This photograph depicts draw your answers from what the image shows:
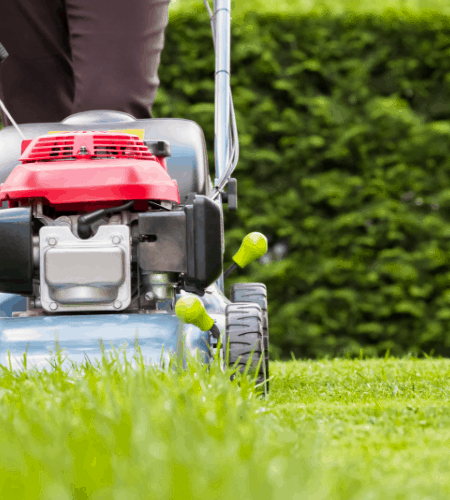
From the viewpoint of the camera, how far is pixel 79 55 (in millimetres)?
2453

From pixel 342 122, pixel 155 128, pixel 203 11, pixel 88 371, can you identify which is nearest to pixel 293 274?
pixel 342 122

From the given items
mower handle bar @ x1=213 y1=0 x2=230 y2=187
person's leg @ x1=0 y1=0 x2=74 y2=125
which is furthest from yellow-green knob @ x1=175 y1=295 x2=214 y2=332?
person's leg @ x1=0 y1=0 x2=74 y2=125

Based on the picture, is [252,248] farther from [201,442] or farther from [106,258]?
[201,442]

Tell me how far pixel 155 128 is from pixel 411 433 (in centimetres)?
151

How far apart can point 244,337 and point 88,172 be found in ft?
1.89

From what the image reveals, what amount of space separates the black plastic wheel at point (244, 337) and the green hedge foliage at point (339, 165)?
234cm

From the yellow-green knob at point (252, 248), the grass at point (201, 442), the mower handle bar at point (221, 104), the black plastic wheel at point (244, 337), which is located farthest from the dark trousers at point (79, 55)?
the grass at point (201, 442)

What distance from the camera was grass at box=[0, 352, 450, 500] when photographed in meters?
0.87

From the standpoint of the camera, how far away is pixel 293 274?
439cm

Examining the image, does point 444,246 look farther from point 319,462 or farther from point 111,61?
point 319,462

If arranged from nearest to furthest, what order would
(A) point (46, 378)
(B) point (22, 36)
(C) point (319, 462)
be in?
1. (C) point (319, 462)
2. (A) point (46, 378)
3. (B) point (22, 36)

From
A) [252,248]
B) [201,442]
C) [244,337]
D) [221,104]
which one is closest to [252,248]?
[252,248]

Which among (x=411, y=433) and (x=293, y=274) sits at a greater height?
(x=411, y=433)

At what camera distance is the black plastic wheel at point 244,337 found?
6.25 feet
